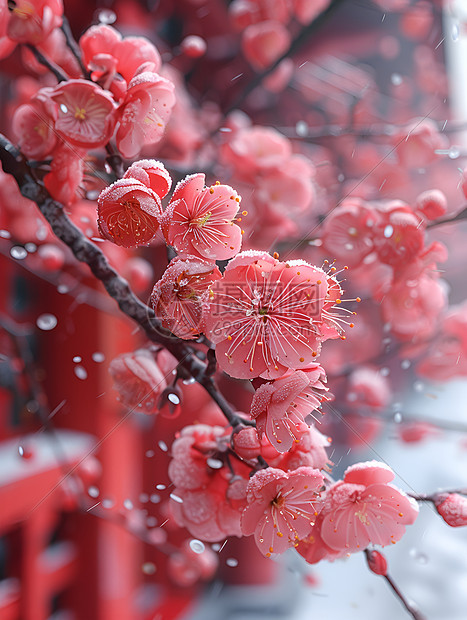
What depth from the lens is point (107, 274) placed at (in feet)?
0.97

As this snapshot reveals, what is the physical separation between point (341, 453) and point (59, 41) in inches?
14.3

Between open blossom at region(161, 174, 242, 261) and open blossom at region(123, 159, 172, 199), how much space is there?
0.05ft

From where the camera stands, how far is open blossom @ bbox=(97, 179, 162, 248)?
232mm

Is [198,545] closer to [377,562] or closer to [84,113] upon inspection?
[377,562]

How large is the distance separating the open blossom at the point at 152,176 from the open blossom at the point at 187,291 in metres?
0.04

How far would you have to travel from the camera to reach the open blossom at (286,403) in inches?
8.8

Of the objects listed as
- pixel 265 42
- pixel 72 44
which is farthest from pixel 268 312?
pixel 265 42

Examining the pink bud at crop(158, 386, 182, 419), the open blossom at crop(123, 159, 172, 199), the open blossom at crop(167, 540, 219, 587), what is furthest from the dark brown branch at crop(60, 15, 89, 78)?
the open blossom at crop(167, 540, 219, 587)

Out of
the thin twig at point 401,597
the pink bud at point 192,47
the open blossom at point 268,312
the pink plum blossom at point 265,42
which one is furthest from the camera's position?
the pink plum blossom at point 265,42

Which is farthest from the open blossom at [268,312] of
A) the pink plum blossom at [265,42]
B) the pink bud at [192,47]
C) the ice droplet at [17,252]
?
the pink plum blossom at [265,42]

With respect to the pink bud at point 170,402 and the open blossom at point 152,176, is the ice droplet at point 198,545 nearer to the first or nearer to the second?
the pink bud at point 170,402

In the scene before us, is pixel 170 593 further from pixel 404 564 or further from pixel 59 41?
pixel 59 41

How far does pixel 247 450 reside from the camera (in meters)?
0.27

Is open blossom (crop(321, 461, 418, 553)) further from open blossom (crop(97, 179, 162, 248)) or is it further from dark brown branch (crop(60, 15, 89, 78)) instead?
dark brown branch (crop(60, 15, 89, 78))
